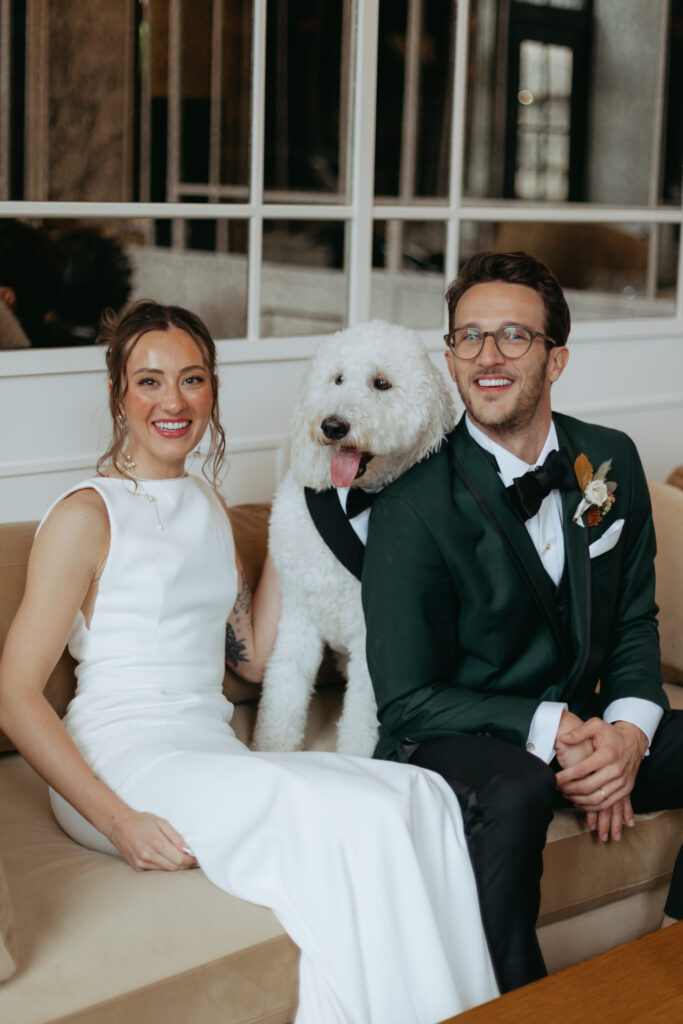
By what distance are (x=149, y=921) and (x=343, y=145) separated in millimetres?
2189

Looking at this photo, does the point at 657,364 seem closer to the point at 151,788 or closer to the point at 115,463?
the point at 115,463

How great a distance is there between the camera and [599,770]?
179cm

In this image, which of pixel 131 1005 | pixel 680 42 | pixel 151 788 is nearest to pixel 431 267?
pixel 680 42

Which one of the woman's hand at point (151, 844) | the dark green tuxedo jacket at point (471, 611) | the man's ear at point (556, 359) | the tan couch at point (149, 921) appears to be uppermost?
the man's ear at point (556, 359)

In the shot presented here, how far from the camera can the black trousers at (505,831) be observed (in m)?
1.60

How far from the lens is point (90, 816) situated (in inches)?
63.7

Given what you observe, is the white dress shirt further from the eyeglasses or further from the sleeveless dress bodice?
the sleeveless dress bodice

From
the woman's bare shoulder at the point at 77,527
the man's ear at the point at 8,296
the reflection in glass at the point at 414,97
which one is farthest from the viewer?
the reflection in glass at the point at 414,97

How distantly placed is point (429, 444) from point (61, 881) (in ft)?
2.97

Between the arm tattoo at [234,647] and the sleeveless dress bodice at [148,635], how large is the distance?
8.4 inches

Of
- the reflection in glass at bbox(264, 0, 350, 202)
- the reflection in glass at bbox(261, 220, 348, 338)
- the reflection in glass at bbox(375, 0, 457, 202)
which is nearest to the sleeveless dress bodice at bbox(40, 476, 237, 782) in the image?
the reflection in glass at bbox(261, 220, 348, 338)

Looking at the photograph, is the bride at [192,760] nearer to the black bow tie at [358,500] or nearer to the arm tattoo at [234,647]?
the arm tattoo at [234,647]

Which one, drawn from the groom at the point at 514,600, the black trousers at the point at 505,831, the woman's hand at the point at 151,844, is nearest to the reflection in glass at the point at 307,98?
the groom at the point at 514,600

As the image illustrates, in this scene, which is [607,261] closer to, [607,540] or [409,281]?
[409,281]
